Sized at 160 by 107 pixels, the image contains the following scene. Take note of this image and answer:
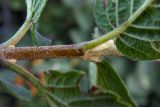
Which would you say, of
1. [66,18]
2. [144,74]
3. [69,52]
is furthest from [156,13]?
[66,18]

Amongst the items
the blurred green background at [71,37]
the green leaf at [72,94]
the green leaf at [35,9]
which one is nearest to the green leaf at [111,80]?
the green leaf at [72,94]

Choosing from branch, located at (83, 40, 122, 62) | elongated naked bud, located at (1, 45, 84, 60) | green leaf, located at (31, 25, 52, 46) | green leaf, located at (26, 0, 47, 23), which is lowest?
branch, located at (83, 40, 122, 62)

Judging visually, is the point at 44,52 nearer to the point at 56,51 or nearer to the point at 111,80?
the point at 56,51

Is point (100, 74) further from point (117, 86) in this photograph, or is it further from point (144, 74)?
point (144, 74)

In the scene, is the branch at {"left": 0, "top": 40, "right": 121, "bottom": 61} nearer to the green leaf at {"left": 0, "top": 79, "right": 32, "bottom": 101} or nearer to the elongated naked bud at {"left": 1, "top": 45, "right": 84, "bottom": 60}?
the elongated naked bud at {"left": 1, "top": 45, "right": 84, "bottom": 60}

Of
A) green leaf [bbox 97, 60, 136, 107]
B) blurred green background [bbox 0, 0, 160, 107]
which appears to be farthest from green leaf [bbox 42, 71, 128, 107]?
blurred green background [bbox 0, 0, 160, 107]

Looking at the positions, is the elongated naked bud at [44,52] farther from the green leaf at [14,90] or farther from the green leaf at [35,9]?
the green leaf at [14,90]

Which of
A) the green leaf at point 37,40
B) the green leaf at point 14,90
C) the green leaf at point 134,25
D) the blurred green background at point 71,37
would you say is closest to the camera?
the green leaf at point 134,25
